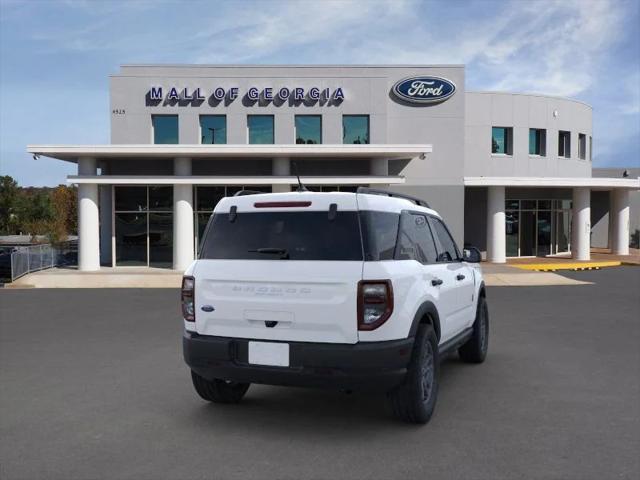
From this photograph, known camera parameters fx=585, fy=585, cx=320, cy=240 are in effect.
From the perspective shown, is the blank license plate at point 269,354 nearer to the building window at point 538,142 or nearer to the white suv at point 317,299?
the white suv at point 317,299

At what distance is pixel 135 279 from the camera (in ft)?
64.2

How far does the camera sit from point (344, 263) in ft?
15.1

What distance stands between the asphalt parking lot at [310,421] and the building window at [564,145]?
75.6 feet

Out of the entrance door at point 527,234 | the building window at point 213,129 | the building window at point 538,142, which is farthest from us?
the entrance door at point 527,234

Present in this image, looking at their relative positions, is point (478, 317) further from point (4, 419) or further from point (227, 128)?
point (227, 128)

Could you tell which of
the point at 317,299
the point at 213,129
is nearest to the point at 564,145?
the point at 213,129

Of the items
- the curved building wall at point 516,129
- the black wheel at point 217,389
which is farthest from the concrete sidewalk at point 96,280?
the curved building wall at point 516,129

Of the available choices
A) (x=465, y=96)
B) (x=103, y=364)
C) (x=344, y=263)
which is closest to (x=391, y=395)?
(x=344, y=263)

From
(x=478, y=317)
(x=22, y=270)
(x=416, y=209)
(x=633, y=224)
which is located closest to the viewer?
(x=416, y=209)

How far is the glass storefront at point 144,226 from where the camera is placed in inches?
977

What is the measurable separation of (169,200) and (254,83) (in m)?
6.10

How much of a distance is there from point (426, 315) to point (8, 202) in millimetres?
66861

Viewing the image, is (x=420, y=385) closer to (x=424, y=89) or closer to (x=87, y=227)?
(x=87, y=227)

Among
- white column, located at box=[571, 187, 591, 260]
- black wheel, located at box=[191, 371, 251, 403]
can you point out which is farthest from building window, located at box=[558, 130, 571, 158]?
black wheel, located at box=[191, 371, 251, 403]
